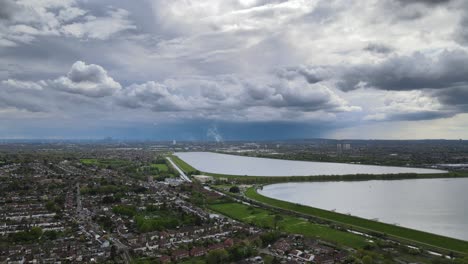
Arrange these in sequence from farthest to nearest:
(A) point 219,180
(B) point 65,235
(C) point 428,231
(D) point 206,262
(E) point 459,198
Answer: (A) point 219,180 → (E) point 459,198 → (C) point 428,231 → (B) point 65,235 → (D) point 206,262

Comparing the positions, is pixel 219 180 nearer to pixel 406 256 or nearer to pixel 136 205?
pixel 136 205

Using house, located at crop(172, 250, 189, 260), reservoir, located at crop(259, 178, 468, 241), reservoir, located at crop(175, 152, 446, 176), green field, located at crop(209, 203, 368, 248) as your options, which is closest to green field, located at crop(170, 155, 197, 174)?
reservoir, located at crop(175, 152, 446, 176)

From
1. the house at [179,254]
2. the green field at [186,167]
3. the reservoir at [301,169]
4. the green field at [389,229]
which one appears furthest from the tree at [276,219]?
the green field at [186,167]

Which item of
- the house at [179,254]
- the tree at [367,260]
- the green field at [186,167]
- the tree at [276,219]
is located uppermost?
the green field at [186,167]

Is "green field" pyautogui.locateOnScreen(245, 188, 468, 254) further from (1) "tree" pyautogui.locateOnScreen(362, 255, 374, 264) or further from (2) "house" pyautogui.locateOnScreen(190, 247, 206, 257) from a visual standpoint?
(2) "house" pyautogui.locateOnScreen(190, 247, 206, 257)

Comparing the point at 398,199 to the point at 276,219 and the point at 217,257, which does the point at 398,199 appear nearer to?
the point at 276,219

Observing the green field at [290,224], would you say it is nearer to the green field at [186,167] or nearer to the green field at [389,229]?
Answer: the green field at [389,229]

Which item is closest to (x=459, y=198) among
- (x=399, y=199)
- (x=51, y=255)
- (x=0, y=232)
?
(x=399, y=199)
